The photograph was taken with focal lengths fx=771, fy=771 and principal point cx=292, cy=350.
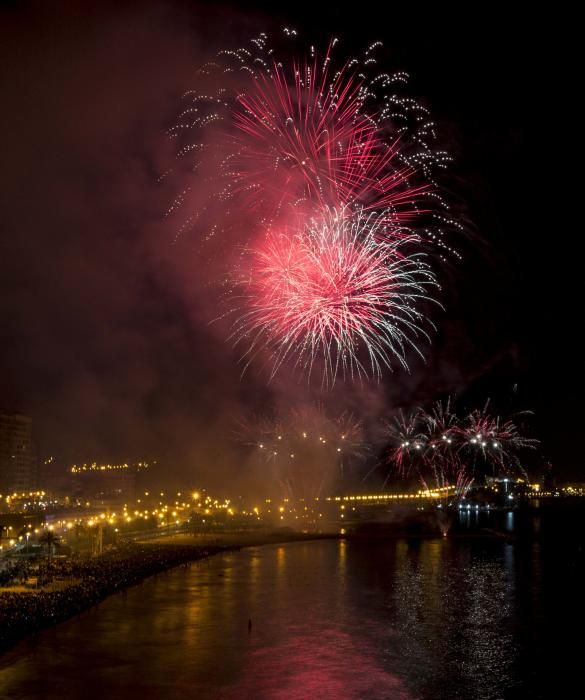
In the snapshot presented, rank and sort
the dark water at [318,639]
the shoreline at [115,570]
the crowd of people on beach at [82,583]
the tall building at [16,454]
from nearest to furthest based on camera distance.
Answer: the dark water at [318,639] → the crowd of people on beach at [82,583] → the shoreline at [115,570] → the tall building at [16,454]

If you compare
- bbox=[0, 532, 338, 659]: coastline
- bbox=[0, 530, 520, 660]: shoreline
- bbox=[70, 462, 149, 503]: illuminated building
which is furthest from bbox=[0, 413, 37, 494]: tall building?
bbox=[0, 532, 338, 659]: coastline

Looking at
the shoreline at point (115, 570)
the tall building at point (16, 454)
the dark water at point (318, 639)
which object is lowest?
the dark water at point (318, 639)

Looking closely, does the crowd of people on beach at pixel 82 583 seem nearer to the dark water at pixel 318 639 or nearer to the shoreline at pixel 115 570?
the shoreline at pixel 115 570

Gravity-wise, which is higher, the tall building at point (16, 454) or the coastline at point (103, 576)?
the tall building at point (16, 454)

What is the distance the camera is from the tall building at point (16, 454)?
4356 inches

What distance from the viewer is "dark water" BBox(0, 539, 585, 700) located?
12797mm

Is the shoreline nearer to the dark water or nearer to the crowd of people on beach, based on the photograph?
the crowd of people on beach

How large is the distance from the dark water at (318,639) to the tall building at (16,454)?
91.5 m

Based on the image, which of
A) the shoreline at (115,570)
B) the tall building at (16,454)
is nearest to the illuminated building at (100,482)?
the tall building at (16,454)

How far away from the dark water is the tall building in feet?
300

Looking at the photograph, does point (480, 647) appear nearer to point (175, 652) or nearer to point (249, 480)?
point (175, 652)

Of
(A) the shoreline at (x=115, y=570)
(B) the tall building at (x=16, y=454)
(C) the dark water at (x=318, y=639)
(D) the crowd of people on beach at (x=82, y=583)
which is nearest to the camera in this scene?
(C) the dark water at (x=318, y=639)

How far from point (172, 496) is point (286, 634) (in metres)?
57.2

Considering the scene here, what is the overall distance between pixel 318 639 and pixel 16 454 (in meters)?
107
